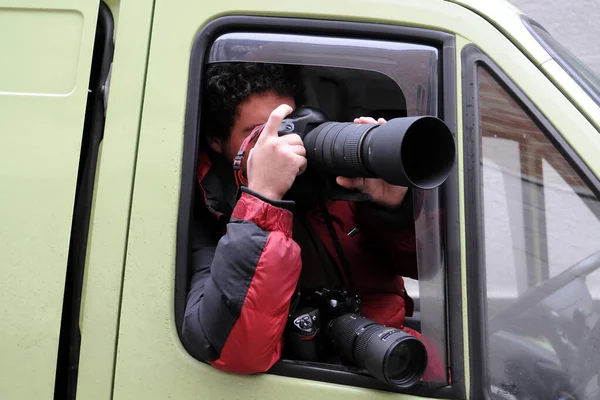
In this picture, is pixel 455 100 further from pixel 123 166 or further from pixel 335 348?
pixel 123 166

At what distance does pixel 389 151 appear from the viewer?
1.10 metres

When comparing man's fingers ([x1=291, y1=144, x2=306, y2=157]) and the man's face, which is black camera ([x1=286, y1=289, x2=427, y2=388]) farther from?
the man's face

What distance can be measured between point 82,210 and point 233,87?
44 cm

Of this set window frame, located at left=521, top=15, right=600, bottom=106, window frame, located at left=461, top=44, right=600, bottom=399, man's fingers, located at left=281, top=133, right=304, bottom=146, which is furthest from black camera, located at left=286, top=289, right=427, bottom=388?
window frame, located at left=521, top=15, right=600, bottom=106

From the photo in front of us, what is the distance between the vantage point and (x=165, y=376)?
130 cm

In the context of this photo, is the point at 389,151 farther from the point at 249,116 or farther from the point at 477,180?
the point at 249,116

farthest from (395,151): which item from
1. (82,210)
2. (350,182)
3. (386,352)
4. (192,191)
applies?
(82,210)

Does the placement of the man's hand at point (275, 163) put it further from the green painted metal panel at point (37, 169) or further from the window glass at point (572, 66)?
the window glass at point (572, 66)

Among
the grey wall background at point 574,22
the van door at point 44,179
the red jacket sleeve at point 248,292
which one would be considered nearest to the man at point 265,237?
the red jacket sleeve at point 248,292

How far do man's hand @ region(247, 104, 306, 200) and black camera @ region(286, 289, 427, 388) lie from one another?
0.26m

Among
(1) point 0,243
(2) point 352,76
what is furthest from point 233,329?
(2) point 352,76

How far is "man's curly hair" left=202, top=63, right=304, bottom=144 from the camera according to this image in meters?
1.50

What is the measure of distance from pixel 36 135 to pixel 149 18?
35 cm

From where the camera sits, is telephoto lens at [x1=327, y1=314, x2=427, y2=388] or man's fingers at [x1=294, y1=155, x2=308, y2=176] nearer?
telephoto lens at [x1=327, y1=314, x2=427, y2=388]
